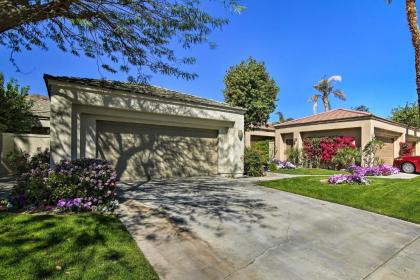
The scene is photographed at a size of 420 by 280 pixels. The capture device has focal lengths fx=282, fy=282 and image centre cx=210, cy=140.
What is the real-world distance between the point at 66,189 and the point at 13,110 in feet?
38.5

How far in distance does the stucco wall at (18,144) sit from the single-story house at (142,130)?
4.48 meters

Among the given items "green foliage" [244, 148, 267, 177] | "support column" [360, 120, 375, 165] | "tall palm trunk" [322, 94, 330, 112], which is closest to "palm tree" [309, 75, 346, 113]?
"tall palm trunk" [322, 94, 330, 112]

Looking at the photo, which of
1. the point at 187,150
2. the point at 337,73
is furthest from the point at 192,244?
the point at 337,73

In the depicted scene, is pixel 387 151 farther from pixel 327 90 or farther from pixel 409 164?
pixel 327 90

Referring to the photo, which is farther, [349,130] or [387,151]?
[387,151]

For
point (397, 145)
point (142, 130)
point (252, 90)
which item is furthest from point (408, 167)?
point (142, 130)

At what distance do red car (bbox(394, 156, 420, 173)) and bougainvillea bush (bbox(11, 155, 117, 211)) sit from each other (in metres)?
16.1

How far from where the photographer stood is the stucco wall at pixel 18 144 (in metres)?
12.8

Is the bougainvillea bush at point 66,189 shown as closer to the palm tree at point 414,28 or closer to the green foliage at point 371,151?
the palm tree at point 414,28

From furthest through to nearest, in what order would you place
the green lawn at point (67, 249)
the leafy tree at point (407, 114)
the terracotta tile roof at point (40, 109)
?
the leafy tree at point (407, 114) < the terracotta tile roof at point (40, 109) < the green lawn at point (67, 249)

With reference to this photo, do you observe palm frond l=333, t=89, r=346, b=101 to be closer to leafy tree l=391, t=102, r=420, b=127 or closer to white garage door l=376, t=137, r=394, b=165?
leafy tree l=391, t=102, r=420, b=127

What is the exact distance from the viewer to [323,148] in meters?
20.0

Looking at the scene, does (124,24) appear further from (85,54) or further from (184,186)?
(184,186)

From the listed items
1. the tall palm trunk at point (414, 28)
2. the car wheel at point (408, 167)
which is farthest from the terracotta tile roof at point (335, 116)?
the tall palm trunk at point (414, 28)
